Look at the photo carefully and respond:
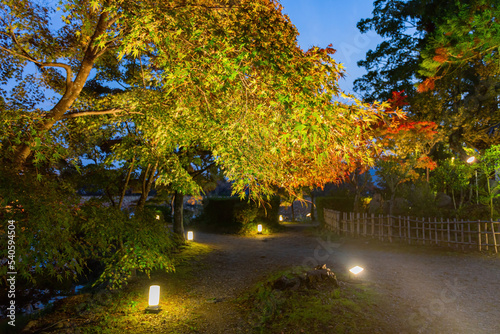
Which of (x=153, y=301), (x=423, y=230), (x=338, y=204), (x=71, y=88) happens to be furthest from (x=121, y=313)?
(x=338, y=204)

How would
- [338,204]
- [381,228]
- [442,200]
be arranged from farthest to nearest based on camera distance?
[338,204], [442,200], [381,228]

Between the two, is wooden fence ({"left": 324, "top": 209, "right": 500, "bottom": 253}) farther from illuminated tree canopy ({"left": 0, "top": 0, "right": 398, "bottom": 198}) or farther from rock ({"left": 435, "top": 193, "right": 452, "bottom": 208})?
illuminated tree canopy ({"left": 0, "top": 0, "right": 398, "bottom": 198})

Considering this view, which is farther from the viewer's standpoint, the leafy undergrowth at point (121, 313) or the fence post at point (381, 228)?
the fence post at point (381, 228)

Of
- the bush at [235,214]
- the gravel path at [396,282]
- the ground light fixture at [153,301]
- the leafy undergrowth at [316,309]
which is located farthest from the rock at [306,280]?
the bush at [235,214]

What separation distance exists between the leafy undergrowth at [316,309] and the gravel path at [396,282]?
27 cm

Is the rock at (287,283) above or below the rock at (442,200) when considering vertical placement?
below

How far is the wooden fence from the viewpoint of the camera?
11.1m

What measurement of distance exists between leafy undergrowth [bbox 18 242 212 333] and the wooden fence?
9.05 m

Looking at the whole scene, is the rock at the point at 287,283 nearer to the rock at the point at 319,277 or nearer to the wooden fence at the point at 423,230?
the rock at the point at 319,277

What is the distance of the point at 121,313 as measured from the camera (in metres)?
6.42

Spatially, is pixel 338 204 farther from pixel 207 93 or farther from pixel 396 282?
pixel 207 93

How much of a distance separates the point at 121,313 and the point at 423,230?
431 inches

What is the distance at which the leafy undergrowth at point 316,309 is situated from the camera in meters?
5.09

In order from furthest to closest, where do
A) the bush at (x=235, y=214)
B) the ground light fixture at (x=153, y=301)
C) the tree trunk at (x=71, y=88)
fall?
the bush at (x=235, y=214)
the ground light fixture at (x=153, y=301)
the tree trunk at (x=71, y=88)
